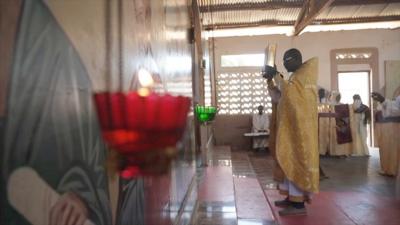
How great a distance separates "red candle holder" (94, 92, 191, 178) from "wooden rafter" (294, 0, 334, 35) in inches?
228

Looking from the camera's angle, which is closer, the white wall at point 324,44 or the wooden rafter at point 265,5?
the wooden rafter at point 265,5

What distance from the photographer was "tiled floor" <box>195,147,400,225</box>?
4062 mm

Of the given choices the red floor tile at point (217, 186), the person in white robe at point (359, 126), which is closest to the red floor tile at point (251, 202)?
the red floor tile at point (217, 186)

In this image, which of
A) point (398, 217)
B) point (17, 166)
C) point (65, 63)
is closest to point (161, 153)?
point (17, 166)

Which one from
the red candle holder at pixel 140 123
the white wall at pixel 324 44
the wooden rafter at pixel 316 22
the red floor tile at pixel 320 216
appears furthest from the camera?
the white wall at pixel 324 44

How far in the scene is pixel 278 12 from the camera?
334 inches

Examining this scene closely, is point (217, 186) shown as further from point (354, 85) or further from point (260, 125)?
point (354, 85)

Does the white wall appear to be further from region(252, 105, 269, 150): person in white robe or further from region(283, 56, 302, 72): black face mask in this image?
region(283, 56, 302, 72): black face mask

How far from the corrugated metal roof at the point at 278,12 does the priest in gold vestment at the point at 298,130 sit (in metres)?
3.45

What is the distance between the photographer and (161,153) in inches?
20.3

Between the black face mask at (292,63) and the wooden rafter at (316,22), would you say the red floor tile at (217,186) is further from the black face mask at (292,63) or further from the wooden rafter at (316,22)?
the wooden rafter at (316,22)

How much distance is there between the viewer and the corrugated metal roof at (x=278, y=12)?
776cm

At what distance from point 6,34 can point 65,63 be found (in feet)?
0.88

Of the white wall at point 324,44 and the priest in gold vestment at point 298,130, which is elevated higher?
the white wall at point 324,44
